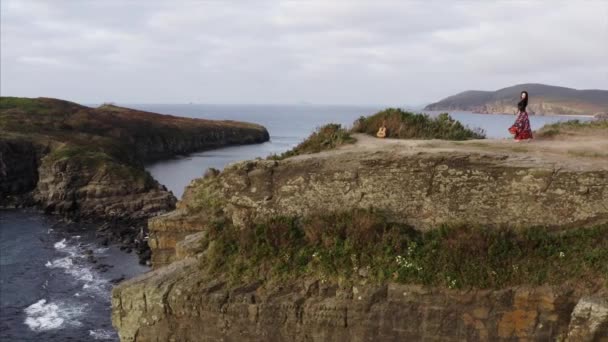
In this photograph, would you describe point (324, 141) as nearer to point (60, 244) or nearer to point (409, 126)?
point (409, 126)

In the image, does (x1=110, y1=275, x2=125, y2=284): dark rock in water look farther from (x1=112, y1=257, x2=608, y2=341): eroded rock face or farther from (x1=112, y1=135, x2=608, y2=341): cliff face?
(x1=112, y1=257, x2=608, y2=341): eroded rock face

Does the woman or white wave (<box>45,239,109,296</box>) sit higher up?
the woman

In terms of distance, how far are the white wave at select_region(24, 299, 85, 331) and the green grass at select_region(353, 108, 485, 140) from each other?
2202cm

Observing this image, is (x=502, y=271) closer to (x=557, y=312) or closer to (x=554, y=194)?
(x=557, y=312)

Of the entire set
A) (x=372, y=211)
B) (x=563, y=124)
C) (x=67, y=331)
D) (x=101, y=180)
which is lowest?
(x=67, y=331)

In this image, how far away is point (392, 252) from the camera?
44.0 ft

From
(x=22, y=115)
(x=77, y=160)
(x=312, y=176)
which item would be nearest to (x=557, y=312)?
(x=312, y=176)

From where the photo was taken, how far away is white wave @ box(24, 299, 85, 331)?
31453mm

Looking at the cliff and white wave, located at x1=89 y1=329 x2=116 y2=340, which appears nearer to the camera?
white wave, located at x1=89 y1=329 x2=116 y2=340

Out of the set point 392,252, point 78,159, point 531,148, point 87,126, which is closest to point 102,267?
point 78,159

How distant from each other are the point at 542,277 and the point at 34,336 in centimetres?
2743

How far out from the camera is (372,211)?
47.1ft

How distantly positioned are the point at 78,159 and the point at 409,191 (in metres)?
65.4

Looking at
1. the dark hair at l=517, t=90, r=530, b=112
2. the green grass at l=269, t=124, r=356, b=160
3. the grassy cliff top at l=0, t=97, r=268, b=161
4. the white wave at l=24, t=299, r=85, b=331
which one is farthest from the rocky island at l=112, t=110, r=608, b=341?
the grassy cliff top at l=0, t=97, r=268, b=161
